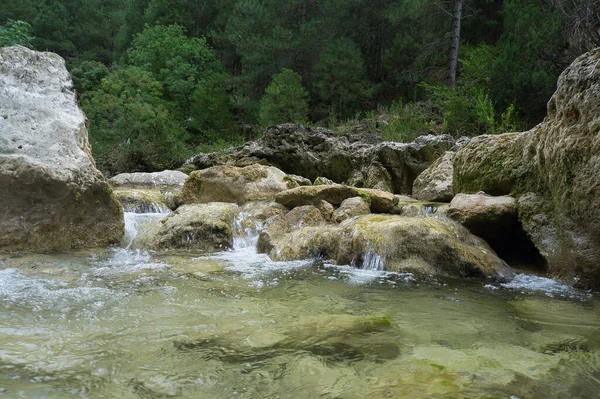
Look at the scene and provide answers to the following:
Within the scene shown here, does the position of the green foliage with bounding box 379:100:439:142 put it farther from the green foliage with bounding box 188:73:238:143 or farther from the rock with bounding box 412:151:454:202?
the green foliage with bounding box 188:73:238:143

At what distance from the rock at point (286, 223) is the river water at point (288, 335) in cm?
136

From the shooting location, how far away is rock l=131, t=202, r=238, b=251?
5969mm

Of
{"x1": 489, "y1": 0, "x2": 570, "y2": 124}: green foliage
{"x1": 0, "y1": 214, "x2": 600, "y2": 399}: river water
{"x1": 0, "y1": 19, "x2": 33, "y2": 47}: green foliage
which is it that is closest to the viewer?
{"x1": 0, "y1": 214, "x2": 600, "y2": 399}: river water

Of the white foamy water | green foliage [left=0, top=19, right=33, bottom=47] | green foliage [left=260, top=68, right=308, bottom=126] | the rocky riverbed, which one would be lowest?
the white foamy water

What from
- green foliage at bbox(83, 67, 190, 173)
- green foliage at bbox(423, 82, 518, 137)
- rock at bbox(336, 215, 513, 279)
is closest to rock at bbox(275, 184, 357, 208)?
rock at bbox(336, 215, 513, 279)

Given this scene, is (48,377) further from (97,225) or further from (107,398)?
(97,225)

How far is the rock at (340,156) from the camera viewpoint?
10180 mm

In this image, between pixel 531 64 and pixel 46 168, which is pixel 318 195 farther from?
pixel 531 64

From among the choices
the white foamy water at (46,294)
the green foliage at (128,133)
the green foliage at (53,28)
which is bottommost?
the white foamy water at (46,294)

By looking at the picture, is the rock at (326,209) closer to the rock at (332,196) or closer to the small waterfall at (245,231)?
the rock at (332,196)

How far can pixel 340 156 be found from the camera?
1159cm

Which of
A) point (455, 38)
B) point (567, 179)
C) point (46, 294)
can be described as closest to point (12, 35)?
point (46, 294)

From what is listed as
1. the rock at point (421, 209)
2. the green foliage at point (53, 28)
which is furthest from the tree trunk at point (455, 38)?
the green foliage at point (53, 28)

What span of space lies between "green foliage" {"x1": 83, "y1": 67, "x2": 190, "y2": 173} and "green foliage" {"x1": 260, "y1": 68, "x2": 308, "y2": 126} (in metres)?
3.74
